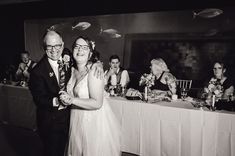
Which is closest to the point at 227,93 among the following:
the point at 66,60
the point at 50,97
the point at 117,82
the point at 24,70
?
the point at 117,82

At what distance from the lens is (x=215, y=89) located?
9.64 feet

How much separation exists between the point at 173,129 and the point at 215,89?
0.76m

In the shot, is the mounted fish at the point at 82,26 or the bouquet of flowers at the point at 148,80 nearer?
the bouquet of flowers at the point at 148,80

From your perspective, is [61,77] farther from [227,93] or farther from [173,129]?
[227,93]

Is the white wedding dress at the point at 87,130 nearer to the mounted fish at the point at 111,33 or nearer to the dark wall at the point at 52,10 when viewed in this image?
the dark wall at the point at 52,10

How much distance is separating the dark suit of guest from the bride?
0.60ft

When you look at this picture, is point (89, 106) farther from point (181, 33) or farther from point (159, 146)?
point (181, 33)

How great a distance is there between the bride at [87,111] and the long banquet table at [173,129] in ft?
2.73

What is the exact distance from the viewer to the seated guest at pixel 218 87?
290 centimetres

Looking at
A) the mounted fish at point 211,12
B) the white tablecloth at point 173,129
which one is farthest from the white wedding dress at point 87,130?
the mounted fish at point 211,12

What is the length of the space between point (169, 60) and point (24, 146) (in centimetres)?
410

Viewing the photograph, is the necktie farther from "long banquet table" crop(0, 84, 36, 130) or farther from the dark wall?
the dark wall

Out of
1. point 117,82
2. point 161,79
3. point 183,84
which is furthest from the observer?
point 183,84

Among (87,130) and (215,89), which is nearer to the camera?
(87,130)
